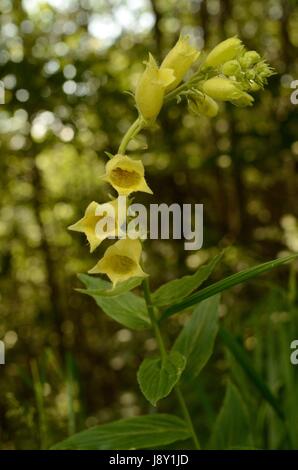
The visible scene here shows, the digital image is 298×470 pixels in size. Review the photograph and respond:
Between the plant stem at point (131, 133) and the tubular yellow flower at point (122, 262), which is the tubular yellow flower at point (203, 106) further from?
the tubular yellow flower at point (122, 262)

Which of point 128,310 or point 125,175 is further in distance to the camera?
point 128,310

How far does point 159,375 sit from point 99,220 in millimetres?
172

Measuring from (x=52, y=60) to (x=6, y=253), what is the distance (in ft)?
2.16

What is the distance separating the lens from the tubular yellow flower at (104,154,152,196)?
0.62 metres

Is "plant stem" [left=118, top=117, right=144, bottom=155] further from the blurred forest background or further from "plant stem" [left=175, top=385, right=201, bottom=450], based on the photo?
the blurred forest background

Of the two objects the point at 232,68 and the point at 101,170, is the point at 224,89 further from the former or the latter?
the point at 101,170

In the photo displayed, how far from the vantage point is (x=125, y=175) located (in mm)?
648

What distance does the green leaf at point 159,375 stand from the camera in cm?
63

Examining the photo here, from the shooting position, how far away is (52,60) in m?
1.77

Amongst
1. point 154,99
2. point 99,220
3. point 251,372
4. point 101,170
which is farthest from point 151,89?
point 101,170

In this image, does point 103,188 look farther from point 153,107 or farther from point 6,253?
point 153,107

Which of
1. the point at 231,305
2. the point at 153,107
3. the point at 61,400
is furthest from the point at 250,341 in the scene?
the point at 153,107

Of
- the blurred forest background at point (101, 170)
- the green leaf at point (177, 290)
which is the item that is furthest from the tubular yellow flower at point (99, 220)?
the blurred forest background at point (101, 170)

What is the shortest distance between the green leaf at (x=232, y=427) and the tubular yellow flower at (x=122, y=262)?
372 mm
